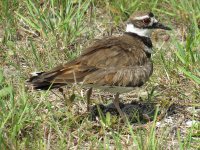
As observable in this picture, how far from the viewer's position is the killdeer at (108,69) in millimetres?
5176

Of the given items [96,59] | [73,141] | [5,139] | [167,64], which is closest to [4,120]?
[5,139]

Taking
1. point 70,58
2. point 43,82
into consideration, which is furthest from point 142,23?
point 43,82

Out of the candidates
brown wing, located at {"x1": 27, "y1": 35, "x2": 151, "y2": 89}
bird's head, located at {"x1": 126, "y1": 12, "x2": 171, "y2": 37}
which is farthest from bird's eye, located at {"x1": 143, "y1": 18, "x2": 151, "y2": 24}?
brown wing, located at {"x1": 27, "y1": 35, "x2": 151, "y2": 89}

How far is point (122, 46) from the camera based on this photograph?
18.5 ft

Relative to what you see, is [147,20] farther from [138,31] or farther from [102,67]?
[102,67]

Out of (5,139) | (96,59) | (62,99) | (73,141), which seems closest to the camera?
(5,139)

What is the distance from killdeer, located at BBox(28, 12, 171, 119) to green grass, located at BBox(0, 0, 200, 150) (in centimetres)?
21

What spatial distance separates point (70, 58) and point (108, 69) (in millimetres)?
1364

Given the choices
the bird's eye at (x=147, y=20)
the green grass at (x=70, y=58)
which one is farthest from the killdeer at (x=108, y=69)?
the bird's eye at (x=147, y=20)

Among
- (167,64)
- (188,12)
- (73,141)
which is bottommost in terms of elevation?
(73,141)

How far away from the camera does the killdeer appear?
17.0ft

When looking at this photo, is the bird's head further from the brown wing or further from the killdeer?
the brown wing

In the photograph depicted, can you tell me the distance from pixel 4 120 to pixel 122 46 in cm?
145

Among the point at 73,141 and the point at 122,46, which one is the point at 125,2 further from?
the point at 73,141
